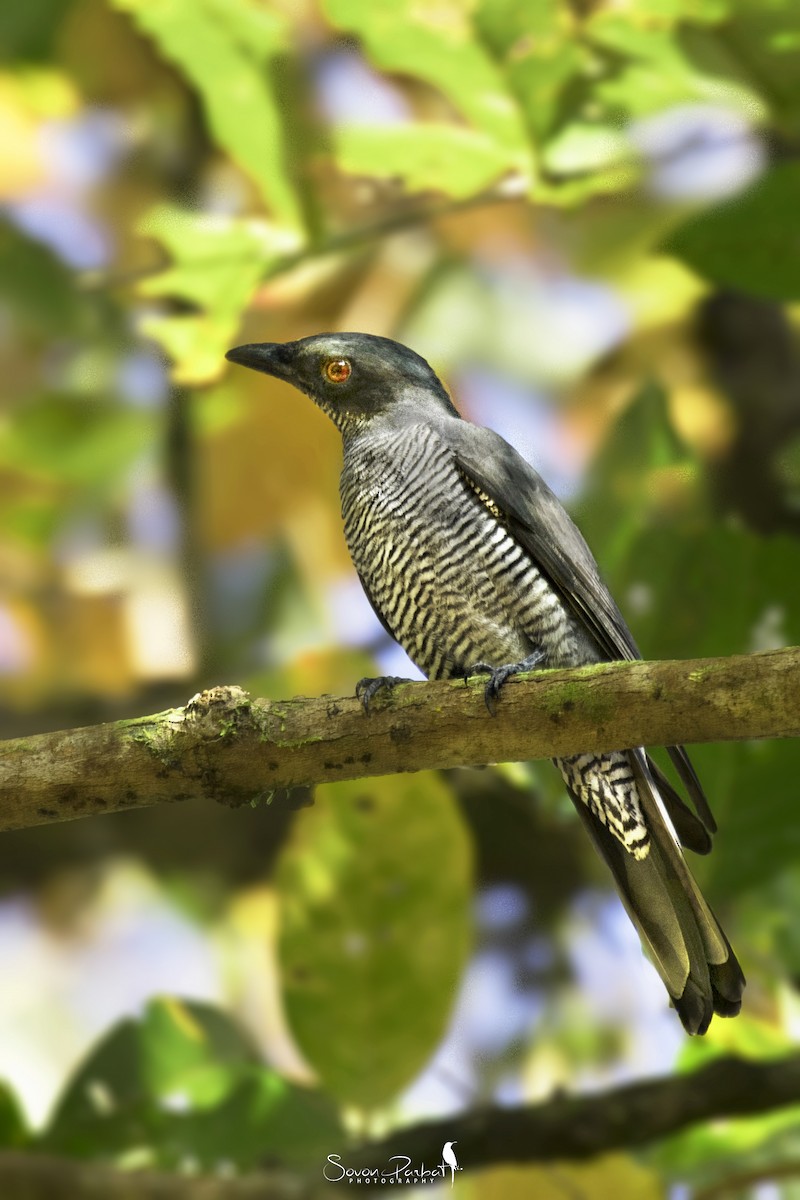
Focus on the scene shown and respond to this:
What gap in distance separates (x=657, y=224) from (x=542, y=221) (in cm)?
47

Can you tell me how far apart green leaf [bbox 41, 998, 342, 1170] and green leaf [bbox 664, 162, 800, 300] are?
3.29 metres

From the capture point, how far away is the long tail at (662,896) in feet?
9.52

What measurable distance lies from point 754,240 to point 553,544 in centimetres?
168

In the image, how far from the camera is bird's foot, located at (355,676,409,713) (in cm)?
249

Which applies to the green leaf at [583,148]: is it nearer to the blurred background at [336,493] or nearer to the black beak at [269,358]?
the blurred background at [336,493]

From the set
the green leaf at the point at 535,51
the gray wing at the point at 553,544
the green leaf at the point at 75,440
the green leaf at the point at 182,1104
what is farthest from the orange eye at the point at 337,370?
the green leaf at the point at 182,1104

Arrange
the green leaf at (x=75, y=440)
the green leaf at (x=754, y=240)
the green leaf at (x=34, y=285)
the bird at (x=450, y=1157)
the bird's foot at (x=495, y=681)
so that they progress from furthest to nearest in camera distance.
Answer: the green leaf at (x=75, y=440)
the green leaf at (x=34, y=285)
the bird at (x=450, y=1157)
the green leaf at (x=754, y=240)
the bird's foot at (x=495, y=681)

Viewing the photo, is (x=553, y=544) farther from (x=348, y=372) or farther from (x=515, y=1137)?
(x=515, y=1137)

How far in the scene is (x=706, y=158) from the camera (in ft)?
16.2

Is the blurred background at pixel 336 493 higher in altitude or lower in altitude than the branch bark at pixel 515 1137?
higher

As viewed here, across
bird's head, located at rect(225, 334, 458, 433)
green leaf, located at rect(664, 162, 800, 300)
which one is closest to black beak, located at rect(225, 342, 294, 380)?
bird's head, located at rect(225, 334, 458, 433)

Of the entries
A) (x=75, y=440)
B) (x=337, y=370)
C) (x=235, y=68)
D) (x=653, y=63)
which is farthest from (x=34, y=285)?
(x=653, y=63)

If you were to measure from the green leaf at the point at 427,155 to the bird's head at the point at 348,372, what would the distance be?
1.25 m

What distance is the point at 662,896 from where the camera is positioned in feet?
9.75
